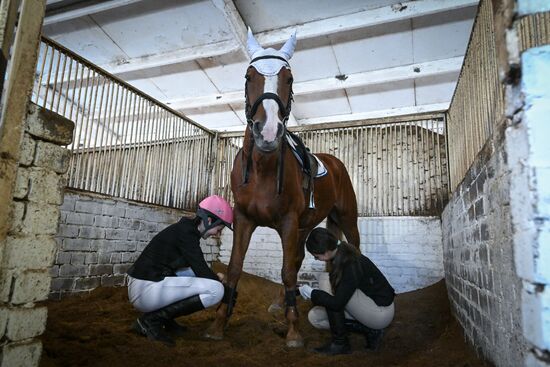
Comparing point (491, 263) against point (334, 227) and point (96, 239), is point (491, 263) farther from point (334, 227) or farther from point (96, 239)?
point (96, 239)

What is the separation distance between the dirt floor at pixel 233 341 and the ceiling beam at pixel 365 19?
373 centimetres

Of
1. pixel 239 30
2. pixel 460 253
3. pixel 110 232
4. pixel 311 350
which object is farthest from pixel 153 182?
pixel 460 253

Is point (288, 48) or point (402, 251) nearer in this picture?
point (288, 48)

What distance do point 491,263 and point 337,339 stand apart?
1301 millimetres

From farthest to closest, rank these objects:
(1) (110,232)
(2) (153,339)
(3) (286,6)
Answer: (3) (286,6)
(1) (110,232)
(2) (153,339)

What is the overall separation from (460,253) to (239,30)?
4437 millimetres

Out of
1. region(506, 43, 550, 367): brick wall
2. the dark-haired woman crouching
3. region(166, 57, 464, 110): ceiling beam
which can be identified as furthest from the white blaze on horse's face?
region(166, 57, 464, 110): ceiling beam

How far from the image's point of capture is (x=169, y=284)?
2.60 metres

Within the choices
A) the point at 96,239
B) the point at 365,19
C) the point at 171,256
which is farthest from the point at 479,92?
the point at 96,239

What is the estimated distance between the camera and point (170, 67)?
22.6 ft

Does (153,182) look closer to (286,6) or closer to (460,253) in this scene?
(286,6)

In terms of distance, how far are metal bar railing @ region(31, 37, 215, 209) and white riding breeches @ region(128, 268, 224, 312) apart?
1.79 meters

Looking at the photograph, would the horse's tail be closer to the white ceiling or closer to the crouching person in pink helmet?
the crouching person in pink helmet

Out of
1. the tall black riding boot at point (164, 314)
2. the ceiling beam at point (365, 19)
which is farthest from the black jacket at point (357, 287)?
the ceiling beam at point (365, 19)
